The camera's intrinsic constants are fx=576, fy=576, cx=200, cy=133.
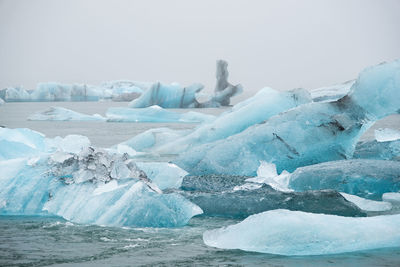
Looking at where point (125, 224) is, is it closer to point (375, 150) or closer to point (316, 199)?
point (316, 199)

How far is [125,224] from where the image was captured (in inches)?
151

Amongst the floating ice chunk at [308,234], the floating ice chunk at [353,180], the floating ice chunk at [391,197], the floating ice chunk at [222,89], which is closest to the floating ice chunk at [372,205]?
the floating ice chunk at [391,197]

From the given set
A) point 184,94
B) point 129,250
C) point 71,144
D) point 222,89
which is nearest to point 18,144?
point 71,144

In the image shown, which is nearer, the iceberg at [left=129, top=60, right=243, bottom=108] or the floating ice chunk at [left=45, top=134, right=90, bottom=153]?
the floating ice chunk at [left=45, top=134, right=90, bottom=153]

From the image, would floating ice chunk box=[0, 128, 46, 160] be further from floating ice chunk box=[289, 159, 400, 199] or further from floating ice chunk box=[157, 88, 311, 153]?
floating ice chunk box=[289, 159, 400, 199]

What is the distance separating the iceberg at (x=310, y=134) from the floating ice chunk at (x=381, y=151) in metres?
0.69

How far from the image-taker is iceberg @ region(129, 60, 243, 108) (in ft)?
67.1

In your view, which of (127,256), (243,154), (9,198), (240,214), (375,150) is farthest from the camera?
(375,150)

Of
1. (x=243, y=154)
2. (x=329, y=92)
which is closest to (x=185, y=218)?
(x=243, y=154)

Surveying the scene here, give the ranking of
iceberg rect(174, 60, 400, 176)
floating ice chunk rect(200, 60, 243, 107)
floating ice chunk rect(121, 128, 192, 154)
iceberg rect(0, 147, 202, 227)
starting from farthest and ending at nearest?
Result: floating ice chunk rect(200, 60, 243, 107) → floating ice chunk rect(121, 128, 192, 154) → iceberg rect(174, 60, 400, 176) → iceberg rect(0, 147, 202, 227)

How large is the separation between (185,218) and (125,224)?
0.40m

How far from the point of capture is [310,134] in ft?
19.6

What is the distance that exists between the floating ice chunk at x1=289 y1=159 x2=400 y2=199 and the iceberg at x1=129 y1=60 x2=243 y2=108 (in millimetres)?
15134

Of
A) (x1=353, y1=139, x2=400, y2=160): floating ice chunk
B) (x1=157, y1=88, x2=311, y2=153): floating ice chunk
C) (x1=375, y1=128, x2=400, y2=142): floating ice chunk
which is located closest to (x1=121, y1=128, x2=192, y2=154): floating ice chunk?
(x1=157, y1=88, x2=311, y2=153): floating ice chunk
